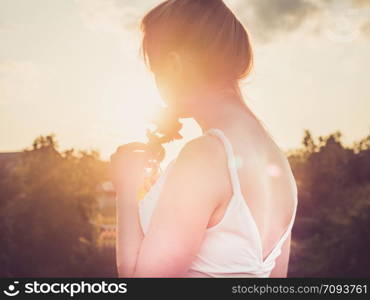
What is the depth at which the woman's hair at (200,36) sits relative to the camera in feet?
6.25

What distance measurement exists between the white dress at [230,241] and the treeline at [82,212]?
58001mm

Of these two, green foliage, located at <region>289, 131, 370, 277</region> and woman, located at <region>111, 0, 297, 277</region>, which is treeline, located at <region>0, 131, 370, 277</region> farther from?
woman, located at <region>111, 0, 297, 277</region>

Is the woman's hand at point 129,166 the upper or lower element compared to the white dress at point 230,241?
upper

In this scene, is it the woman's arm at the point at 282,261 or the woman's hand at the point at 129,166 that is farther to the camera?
the woman's arm at the point at 282,261

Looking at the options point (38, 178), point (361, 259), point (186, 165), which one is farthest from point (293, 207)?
point (38, 178)

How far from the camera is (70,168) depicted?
6462cm

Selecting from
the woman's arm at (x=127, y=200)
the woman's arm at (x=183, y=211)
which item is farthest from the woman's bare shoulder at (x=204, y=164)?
the woman's arm at (x=127, y=200)

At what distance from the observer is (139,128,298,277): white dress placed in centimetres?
174

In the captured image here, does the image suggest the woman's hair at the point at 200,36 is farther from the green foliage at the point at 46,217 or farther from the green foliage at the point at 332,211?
the green foliage at the point at 46,217

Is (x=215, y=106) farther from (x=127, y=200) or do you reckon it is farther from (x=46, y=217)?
(x=46, y=217)

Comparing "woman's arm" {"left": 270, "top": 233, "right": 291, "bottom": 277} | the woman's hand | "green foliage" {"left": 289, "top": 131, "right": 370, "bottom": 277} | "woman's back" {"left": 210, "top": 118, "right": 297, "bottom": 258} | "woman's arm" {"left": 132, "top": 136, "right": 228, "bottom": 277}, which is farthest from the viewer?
"green foliage" {"left": 289, "top": 131, "right": 370, "bottom": 277}

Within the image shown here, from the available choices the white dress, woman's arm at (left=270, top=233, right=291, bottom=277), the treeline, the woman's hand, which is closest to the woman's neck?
the white dress

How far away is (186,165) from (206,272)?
0.47 meters

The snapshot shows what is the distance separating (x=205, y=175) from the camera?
1.69m
